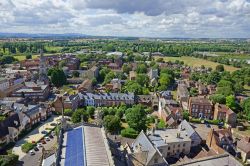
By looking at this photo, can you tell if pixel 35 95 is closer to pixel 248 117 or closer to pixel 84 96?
pixel 84 96

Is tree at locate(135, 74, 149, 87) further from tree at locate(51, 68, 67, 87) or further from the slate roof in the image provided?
the slate roof

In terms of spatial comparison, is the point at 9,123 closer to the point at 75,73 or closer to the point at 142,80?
the point at 142,80

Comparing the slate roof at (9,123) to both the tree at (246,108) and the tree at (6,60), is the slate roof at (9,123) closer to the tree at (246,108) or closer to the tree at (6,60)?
the tree at (246,108)

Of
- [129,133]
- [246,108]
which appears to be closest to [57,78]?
[129,133]

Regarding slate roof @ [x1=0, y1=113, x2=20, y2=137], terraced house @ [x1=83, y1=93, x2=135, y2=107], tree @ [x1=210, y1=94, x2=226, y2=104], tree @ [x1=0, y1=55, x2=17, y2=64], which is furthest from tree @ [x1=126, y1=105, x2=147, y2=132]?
tree @ [x1=0, y1=55, x2=17, y2=64]

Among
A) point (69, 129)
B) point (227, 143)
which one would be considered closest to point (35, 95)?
point (69, 129)

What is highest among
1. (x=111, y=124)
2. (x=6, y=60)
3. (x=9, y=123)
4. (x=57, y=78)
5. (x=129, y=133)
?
(x=6, y=60)

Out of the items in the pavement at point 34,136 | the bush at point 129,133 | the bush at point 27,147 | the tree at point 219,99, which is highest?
the tree at point 219,99

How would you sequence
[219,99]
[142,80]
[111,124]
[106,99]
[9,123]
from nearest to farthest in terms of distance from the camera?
[9,123] < [111,124] < [219,99] < [106,99] < [142,80]

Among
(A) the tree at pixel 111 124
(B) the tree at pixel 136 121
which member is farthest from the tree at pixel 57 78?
(B) the tree at pixel 136 121
